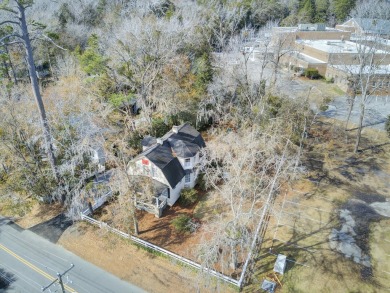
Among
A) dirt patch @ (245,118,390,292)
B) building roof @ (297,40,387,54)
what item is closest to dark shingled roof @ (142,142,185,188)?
dirt patch @ (245,118,390,292)

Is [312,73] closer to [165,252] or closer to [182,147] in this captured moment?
[182,147]

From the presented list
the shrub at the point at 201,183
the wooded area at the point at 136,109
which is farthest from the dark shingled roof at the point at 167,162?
the wooded area at the point at 136,109

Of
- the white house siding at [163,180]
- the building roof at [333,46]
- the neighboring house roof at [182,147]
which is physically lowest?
the white house siding at [163,180]

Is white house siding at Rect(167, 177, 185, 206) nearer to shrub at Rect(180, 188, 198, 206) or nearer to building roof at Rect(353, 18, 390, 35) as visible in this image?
shrub at Rect(180, 188, 198, 206)

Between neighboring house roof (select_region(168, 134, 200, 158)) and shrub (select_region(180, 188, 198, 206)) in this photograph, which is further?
neighboring house roof (select_region(168, 134, 200, 158))

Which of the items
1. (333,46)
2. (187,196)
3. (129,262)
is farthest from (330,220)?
(333,46)

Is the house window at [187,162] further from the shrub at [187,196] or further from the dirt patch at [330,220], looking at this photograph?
the dirt patch at [330,220]
